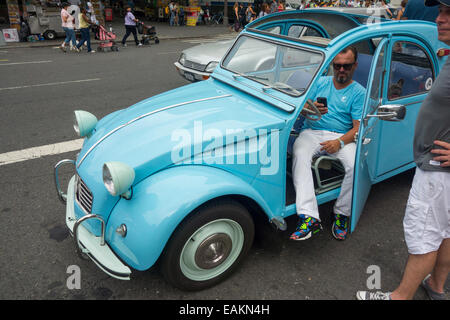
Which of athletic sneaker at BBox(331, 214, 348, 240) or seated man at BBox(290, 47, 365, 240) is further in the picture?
athletic sneaker at BBox(331, 214, 348, 240)

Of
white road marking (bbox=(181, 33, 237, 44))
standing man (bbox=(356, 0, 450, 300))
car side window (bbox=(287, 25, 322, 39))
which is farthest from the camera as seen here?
white road marking (bbox=(181, 33, 237, 44))

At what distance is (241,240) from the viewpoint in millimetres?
2607

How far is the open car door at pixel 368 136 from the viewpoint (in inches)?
108

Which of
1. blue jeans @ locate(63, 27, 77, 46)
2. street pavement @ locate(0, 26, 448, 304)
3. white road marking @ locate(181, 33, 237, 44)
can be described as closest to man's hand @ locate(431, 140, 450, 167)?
street pavement @ locate(0, 26, 448, 304)

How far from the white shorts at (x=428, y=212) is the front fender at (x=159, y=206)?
42.2 inches

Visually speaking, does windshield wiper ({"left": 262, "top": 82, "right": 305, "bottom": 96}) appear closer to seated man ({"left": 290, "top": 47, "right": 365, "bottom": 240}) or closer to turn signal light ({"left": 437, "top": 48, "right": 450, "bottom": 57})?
seated man ({"left": 290, "top": 47, "right": 365, "bottom": 240})

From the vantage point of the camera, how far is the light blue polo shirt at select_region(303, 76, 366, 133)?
3.07m

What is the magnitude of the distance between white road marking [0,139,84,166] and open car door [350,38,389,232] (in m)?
3.75

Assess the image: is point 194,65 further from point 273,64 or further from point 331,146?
point 331,146

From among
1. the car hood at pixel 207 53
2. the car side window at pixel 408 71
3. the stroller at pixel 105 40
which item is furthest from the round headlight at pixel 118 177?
the stroller at pixel 105 40

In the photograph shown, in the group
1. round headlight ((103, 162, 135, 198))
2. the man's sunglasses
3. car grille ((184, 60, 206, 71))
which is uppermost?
the man's sunglasses

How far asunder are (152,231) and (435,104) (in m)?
1.78

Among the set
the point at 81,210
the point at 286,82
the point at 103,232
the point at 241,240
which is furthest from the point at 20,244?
the point at 286,82

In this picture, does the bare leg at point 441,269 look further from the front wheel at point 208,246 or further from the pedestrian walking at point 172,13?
the pedestrian walking at point 172,13
